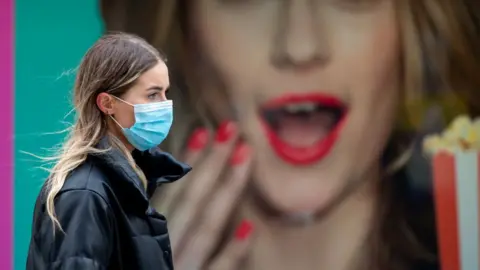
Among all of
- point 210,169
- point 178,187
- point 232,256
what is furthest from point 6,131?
point 232,256

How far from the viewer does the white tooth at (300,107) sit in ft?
9.17

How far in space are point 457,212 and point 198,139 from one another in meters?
1.25

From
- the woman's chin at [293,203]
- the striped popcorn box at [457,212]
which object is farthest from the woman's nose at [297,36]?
the striped popcorn box at [457,212]

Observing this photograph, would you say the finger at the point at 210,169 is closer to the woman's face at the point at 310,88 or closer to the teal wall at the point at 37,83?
the woman's face at the point at 310,88

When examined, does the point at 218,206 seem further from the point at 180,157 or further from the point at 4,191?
the point at 4,191

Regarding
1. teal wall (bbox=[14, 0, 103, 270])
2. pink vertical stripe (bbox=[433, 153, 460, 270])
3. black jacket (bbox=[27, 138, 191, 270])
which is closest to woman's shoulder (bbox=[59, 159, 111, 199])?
black jacket (bbox=[27, 138, 191, 270])

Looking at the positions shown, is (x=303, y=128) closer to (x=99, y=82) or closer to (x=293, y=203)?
(x=293, y=203)

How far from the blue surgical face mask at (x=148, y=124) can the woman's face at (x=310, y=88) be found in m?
1.37

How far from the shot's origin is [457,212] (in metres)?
2.79

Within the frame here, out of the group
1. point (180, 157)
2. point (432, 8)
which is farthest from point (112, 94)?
point (432, 8)

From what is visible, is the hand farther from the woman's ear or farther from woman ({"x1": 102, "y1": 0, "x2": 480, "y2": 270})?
the woman's ear

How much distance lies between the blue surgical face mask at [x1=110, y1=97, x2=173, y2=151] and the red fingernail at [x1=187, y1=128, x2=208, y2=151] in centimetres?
134

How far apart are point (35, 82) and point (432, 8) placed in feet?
6.07

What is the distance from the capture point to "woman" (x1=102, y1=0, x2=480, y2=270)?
277cm
